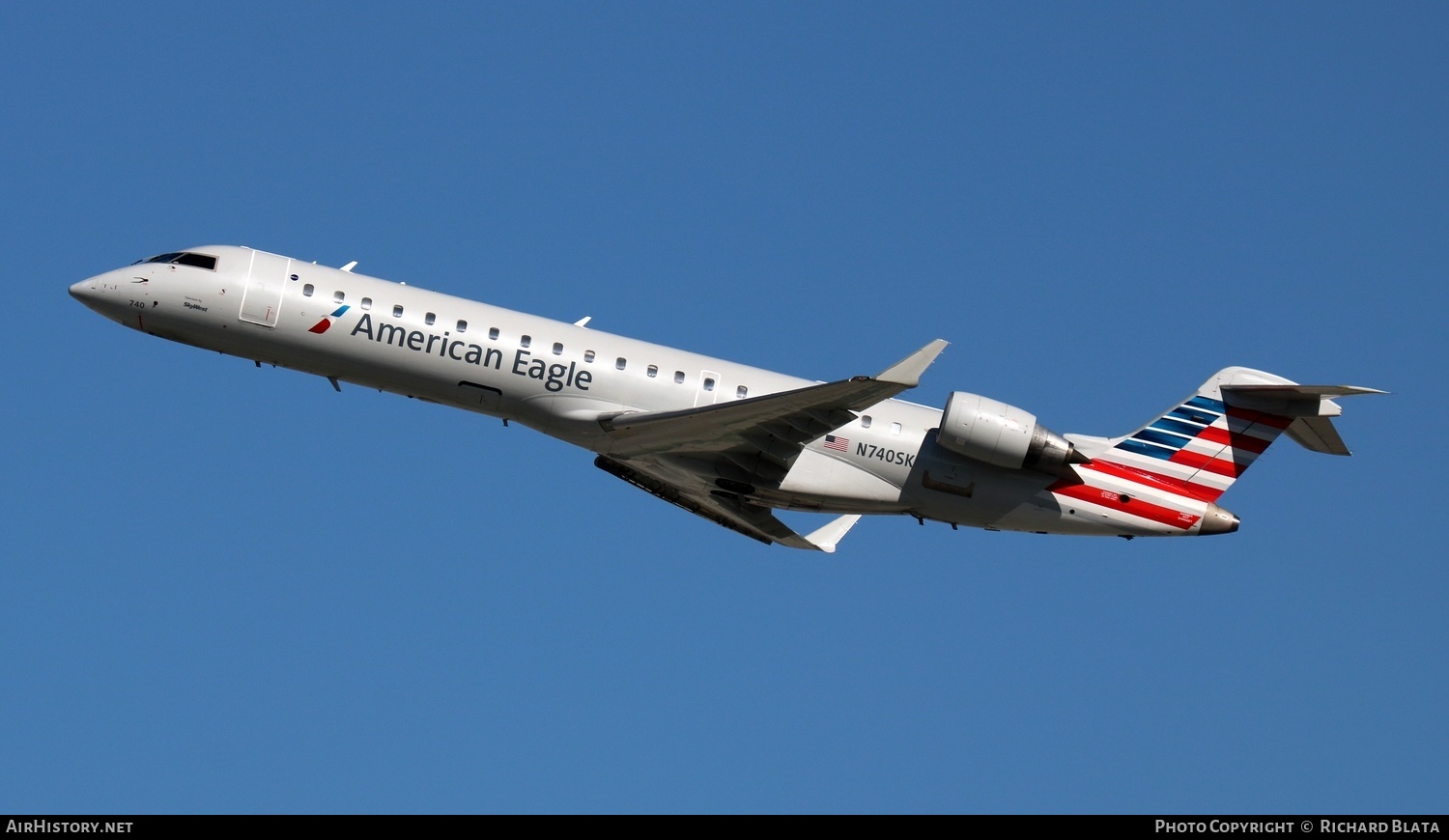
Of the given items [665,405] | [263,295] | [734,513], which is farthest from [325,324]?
[734,513]

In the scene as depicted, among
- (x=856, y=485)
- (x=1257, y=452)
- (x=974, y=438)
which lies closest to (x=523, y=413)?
(x=856, y=485)

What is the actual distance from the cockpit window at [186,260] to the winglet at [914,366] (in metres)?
12.0

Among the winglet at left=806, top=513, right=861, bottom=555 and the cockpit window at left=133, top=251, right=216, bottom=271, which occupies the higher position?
the cockpit window at left=133, top=251, right=216, bottom=271

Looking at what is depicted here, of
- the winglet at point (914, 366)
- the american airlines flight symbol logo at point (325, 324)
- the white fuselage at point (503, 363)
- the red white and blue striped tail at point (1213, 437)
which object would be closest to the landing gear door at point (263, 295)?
the white fuselage at point (503, 363)

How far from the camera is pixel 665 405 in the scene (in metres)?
26.4

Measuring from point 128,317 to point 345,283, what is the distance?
384 cm

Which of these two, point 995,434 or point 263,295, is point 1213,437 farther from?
point 263,295

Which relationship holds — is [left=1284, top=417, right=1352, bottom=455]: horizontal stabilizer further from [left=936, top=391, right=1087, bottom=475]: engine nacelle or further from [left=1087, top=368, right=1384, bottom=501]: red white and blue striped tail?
[left=936, top=391, right=1087, bottom=475]: engine nacelle

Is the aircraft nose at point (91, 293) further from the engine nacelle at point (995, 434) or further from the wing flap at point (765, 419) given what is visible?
the engine nacelle at point (995, 434)

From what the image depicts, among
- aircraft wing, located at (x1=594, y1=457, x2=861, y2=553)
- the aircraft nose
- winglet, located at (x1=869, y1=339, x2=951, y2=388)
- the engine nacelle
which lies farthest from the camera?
aircraft wing, located at (x1=594, y1=457, x2=861, y2=553)

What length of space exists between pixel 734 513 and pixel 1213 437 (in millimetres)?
9002

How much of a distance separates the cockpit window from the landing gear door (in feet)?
2.59

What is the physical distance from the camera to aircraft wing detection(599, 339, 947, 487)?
23.6 metres

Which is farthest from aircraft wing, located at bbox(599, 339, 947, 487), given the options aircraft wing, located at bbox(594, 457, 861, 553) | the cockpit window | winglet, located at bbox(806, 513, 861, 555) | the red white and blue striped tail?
the cockpit window
